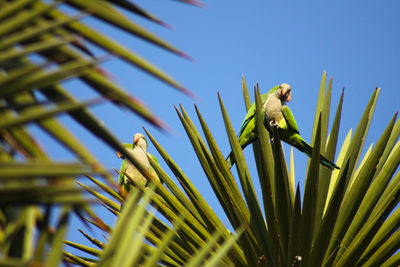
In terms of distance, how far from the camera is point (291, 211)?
2447 millimetres

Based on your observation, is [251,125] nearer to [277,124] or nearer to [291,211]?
[277,124]

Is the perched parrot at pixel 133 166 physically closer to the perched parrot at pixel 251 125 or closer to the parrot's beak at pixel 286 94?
the perched parrot at pixel 251 125

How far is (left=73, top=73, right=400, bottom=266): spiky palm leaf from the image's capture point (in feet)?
7.59

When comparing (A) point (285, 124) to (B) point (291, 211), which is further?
(A) point (285, 124)

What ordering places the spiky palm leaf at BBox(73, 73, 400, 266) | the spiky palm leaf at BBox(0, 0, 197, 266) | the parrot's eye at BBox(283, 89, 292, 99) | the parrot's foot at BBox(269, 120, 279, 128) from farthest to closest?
the parrot's eye at BBox(283, 89, 292, 99) → the parrot's foot at BBox(269, 120, 279, 128) → the spiky palm leaf at BBox(73, 73, 400, 266) → the spiky palm leaf at BBox(0, 0, 197, 266)

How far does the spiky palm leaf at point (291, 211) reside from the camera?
7.59 feet

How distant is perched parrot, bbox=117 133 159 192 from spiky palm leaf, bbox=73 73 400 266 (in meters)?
1.01

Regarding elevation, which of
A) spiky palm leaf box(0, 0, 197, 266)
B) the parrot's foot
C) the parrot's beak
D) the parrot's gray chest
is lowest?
spiky palm leaf box(0, 0, 197, 266)

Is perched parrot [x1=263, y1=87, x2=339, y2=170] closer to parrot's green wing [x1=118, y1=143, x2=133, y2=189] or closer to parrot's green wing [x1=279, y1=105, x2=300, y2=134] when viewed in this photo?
parrot's green wing [x1=279, y1=105, x2=300, y2=134]

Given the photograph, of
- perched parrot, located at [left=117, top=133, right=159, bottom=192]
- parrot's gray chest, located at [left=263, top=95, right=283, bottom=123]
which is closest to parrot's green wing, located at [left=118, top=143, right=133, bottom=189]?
perched parrot, located at [left=117, top=133, right=159, bottom=192]

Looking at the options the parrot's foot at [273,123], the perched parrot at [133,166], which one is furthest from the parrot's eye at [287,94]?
the perched parrot at [133,166]

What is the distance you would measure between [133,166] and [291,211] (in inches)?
86.3

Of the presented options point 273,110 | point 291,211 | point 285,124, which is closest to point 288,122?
point 285,124

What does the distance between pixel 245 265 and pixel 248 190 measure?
0.42 metres
